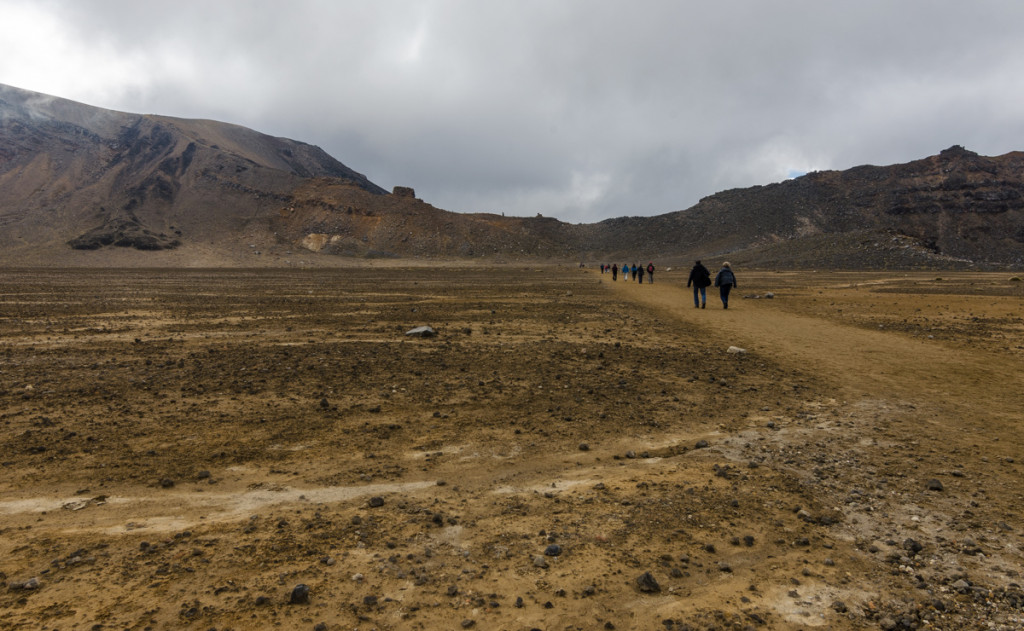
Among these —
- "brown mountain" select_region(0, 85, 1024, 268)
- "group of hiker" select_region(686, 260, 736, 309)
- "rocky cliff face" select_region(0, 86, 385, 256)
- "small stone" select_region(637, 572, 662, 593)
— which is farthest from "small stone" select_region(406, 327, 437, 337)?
"rocky cliff face" select_region(0, 86, 385, 256)

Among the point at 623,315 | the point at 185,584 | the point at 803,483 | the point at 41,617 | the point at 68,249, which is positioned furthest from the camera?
the point at 68,249

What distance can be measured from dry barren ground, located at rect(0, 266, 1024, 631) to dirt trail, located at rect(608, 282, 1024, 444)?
8 centimetres

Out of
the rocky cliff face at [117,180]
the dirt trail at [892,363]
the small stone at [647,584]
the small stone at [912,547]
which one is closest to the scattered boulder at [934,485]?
the small stone at [912,547]

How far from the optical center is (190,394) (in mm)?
8078

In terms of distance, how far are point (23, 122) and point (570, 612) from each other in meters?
144

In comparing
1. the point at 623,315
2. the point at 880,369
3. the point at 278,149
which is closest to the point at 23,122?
the point at 278,149

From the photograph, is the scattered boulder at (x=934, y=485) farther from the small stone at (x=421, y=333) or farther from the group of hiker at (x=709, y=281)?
the group of hiker at (x=709, y=281)

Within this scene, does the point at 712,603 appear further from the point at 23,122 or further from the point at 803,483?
the point at 23,122

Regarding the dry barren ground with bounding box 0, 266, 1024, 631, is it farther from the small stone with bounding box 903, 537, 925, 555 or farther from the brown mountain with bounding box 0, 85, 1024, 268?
the brown mountain with bounding box 0, 85, 1024, 268

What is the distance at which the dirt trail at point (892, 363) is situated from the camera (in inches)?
298

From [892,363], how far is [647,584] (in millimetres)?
9368

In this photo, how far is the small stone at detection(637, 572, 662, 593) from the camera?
11.4 feet

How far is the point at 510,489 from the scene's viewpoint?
502 cm

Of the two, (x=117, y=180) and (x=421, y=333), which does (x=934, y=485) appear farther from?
(x=117, y=180)
